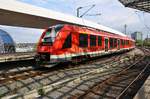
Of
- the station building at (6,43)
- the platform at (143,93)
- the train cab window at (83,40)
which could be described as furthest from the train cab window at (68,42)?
the station building at (6,43)

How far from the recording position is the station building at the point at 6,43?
3391cm

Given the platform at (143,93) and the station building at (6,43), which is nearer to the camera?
the platform at (143,93)

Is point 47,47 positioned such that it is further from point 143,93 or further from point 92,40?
point 143,93

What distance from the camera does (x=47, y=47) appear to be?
15.8 metres

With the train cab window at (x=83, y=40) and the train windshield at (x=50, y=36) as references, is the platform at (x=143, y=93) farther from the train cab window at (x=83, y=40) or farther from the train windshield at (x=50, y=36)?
the train cab window at (x=83, y=40)

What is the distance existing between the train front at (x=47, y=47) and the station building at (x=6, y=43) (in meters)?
18.5

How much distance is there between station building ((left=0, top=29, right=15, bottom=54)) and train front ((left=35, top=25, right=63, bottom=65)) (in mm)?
18514

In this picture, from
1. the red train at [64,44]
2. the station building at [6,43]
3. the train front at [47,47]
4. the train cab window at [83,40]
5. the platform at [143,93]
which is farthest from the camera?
the station building at [6,43]

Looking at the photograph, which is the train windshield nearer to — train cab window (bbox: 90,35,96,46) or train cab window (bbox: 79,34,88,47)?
train cab window (bbox: 79,34,88,47)

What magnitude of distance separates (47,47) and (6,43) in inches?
806

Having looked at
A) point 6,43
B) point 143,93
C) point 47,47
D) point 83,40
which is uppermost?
point 83,40

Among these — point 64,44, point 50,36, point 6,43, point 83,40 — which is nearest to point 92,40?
point 83,40

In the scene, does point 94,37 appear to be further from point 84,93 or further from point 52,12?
point 84,93

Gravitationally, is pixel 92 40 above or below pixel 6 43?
above
